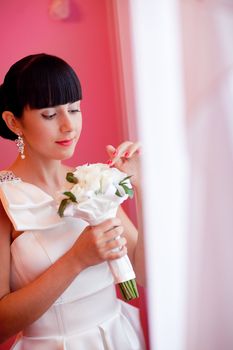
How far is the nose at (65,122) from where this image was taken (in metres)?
1.05

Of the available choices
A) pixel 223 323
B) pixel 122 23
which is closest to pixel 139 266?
pixel 223 323

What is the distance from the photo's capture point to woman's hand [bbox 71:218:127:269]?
0.97 metres

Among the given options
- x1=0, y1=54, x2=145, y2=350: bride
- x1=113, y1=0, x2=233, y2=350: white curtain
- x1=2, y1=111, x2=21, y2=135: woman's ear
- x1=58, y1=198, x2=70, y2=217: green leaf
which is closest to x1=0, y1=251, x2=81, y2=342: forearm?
x1=0, y1=54, x2=145, y2=350: bride

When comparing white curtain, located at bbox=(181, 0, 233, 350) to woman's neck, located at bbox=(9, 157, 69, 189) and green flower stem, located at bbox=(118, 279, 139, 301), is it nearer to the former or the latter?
green flower stem, located at bbox=(118, 279, 139, 301)

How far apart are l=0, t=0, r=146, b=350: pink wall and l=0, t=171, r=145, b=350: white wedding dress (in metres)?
0.51

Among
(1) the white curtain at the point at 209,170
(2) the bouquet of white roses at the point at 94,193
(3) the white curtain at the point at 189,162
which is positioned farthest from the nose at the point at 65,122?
(1) the white curtain at the point at 209,170

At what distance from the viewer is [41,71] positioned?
1.04 meters

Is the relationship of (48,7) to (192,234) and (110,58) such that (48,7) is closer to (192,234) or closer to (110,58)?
(110,58)

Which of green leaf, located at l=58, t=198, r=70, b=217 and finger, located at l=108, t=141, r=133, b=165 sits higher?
finger, located at l=108, t=141, r=133, b=165

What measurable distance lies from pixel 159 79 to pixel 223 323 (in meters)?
0.46

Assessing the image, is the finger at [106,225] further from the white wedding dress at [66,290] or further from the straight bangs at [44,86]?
the straight bangs at [44,86]

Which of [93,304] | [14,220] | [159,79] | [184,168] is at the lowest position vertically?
[93,304]

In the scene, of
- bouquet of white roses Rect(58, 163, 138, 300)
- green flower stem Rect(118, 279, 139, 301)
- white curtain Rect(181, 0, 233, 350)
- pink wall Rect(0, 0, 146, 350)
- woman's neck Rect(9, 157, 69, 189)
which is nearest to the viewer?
white curtain Rect(181, 0, 233, 350)

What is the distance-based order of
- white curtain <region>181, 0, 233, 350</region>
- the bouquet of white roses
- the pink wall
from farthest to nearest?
the pink wall < the bouquet of white roses < white curtain <region>181, 0, 233, 350</region>
